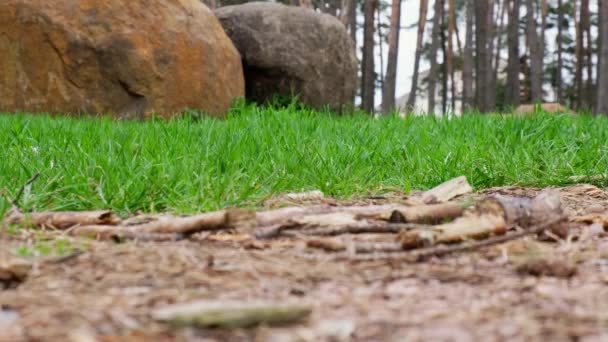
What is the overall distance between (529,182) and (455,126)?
1.41 m

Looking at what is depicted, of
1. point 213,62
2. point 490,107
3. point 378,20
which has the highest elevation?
point 378,20

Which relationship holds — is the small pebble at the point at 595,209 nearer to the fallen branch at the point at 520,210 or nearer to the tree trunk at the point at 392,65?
the fallen branch at the point at 520,210

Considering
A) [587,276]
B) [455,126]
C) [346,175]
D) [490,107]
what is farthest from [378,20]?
[587,276]

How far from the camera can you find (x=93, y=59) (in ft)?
21.6

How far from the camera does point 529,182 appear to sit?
12.3 ft

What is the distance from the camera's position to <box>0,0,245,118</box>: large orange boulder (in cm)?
652

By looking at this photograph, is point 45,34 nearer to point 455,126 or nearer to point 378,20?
point 455,126

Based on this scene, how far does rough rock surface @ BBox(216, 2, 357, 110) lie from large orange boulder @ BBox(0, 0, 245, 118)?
1509 mm

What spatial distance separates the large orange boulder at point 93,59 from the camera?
6520 mm

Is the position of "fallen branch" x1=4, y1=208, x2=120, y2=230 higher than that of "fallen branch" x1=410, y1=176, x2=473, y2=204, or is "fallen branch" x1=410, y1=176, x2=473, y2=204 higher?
"fallen branch" x1=4, y1=208, x2=120, y2=230

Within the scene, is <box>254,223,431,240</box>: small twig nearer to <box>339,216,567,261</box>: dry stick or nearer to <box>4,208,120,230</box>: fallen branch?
<box>339,216,567,261</box>: dry stick

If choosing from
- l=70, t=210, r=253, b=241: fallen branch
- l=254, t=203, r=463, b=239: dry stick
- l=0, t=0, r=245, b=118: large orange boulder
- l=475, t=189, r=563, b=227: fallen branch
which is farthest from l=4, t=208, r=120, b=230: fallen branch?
l=0, t=0, r=245, b=118: large orange boulder

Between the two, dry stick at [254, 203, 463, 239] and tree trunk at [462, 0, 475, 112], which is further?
tree trunk at [462, 0, 475, 112]

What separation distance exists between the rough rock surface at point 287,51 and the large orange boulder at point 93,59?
4.95 feet
